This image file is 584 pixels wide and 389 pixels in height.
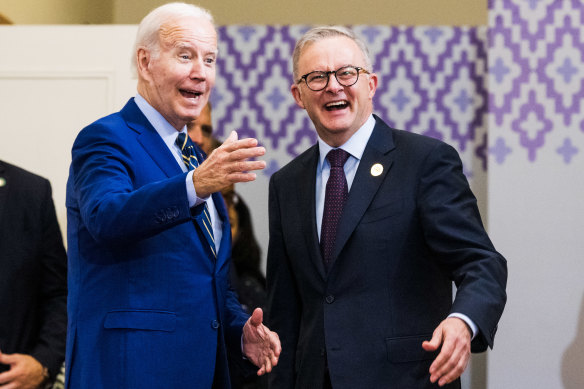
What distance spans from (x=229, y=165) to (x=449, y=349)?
0.64 m

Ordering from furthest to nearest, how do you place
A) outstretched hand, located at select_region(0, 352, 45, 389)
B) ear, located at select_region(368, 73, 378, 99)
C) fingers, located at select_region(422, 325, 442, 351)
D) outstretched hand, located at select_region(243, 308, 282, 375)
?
1. outstretched hand, located at select_region(0, 352, 45, 389)
2. ear, located at select_region(368, 73, 378, 99)
3. outstretched hand, located at select_region(243, 308, 282, 375)
4. fingers, located at select_region(422, 325, 442, 351)

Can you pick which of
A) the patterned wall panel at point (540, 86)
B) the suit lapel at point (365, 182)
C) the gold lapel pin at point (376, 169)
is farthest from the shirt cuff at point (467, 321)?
the patterned wall panel at point (540, 86)

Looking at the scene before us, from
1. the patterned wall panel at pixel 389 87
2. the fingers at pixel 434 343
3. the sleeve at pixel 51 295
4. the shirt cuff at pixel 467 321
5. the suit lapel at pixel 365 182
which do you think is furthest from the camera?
the patterned wall panel at pixel 389 87

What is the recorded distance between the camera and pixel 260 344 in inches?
79.4

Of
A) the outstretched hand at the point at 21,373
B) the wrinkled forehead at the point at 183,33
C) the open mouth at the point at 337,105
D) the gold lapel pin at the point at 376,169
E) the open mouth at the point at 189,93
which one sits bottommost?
the outstretched hand at the point at 21,373

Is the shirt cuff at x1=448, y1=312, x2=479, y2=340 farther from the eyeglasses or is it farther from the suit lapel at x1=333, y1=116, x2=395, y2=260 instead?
the eyeglasses

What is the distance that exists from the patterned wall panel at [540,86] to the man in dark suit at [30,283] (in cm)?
219

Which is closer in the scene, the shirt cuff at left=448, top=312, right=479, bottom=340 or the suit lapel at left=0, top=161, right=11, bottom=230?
the shirt cuff at left=448, top=312, right=479, bottom=340

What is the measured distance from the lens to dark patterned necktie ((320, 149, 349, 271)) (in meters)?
2.18

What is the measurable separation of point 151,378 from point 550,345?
2556mm

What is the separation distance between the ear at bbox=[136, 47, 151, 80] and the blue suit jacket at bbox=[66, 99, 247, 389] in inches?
7.6

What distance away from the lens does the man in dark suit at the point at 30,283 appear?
8.64ft

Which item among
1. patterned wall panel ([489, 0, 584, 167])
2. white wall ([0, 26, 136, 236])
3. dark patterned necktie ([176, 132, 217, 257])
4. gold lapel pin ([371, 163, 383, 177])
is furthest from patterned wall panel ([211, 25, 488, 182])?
dark patterned necktie ([176, 132, 217, 257])

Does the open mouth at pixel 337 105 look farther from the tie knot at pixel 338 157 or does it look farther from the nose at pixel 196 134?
the nose at pixel 196 134
